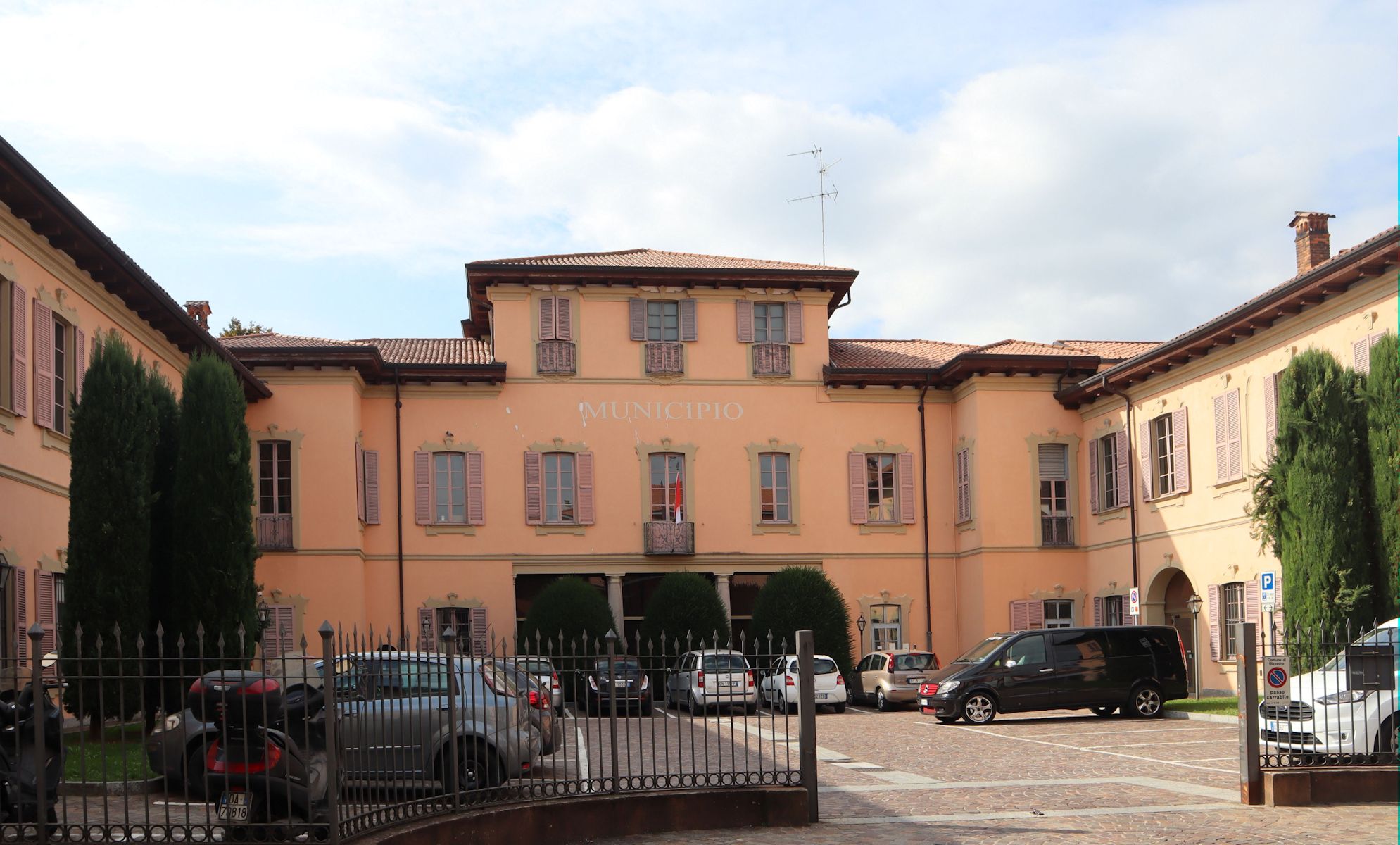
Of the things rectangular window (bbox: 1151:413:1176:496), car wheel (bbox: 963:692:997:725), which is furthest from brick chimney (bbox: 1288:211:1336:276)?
car wheel (bbox: 963:692:997:725)

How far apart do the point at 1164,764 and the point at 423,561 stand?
22.1m

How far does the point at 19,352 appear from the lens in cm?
2053

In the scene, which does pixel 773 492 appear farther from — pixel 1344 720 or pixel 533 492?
pixel 1344 720

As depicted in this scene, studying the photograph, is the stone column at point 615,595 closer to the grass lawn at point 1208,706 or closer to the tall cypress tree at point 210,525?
the grass lawn at point 1208,706

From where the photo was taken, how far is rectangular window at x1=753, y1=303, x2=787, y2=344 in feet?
123

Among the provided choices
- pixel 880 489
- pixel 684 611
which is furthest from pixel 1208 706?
pixel 880 489

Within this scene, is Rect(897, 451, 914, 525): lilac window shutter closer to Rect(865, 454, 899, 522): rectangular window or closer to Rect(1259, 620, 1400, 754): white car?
Rect(865, 454, 899, 522): rectangular window

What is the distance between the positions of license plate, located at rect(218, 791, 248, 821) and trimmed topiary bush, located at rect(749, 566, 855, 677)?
85.2 feet

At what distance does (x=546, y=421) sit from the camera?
36.3 meters

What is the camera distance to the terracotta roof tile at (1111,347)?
3956cm

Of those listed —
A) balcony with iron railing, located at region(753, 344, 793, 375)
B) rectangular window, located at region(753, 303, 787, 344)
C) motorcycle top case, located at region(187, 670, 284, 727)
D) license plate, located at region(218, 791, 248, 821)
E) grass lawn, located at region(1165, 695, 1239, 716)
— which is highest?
rectangular window, located at region(753, 303, 787, 344)

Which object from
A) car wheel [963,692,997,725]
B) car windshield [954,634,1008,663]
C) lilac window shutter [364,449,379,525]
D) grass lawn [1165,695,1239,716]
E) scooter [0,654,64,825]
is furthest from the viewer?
lilac window shutter [364,449,379,525]

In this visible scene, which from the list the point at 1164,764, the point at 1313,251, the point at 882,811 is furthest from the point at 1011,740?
the point at 1313,251

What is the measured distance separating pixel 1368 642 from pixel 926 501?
23.3 meters
